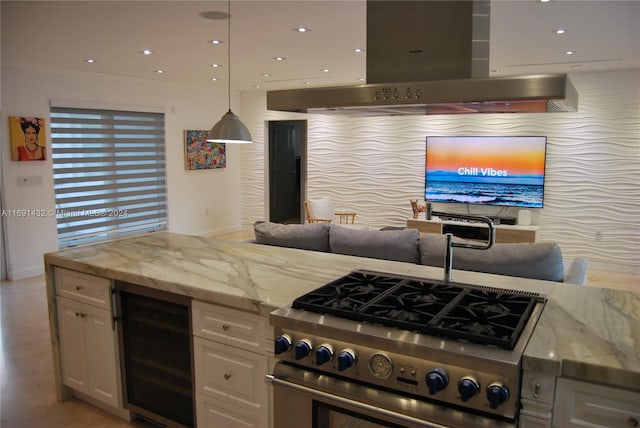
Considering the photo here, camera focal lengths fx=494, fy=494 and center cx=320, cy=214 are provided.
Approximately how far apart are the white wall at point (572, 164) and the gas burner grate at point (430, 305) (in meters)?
5.11

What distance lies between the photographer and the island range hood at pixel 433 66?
1.76 metres

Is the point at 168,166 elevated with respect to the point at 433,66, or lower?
lower

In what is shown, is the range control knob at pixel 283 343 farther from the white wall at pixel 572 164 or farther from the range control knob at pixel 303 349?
the white wall at pixel 572 164

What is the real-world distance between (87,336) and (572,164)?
20.0 feet

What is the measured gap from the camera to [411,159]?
7.59 meters

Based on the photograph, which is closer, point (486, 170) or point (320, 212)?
point (486, 170)

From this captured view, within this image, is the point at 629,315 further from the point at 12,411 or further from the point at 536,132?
the point at 536,132

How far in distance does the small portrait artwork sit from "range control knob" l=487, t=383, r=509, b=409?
5.96 metres

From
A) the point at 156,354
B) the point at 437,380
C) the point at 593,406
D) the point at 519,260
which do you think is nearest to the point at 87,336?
the point at 156,354

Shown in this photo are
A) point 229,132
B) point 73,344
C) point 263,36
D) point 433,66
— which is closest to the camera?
point 433,66

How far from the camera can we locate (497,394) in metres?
1.51

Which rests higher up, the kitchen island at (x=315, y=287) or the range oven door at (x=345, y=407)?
the kitchen island at (x=315, y=287)

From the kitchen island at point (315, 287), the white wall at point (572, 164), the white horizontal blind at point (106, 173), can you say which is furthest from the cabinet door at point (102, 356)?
the white wall at point (572, 164)

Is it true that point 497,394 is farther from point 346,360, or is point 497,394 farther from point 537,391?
point 346,360
